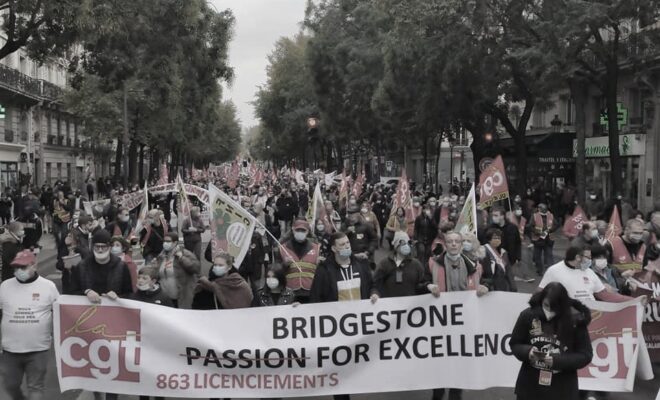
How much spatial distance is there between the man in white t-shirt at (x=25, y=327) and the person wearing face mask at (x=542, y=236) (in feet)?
37.4

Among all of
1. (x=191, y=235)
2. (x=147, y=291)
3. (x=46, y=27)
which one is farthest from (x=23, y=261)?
(x=46, y=27)

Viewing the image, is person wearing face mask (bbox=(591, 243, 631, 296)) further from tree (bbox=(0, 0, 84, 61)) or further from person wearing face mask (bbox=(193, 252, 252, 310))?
tree (bbox=(0, 0, 84, 61))

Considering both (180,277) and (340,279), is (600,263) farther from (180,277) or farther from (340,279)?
(180,277)

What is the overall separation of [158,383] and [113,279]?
1.03 meters

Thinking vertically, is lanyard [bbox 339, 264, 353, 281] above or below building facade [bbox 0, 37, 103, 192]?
below

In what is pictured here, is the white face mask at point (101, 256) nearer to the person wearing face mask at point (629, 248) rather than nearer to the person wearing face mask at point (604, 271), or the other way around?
the person wearing face mask at point (604, 271)

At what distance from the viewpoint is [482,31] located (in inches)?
909

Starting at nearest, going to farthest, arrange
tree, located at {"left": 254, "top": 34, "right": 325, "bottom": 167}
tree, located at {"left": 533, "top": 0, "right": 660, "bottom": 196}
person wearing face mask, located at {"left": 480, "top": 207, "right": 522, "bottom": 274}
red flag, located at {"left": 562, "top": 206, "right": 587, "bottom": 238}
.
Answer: person wearing face mask, located at {"left": 480, "top": 207, "right": 522, "bottom": 274}
red flag, located at {"left": 562, "top": 206, "right": 587, "bottom": 238}
tree, located at {"left": 533, "top": 0, "right": 660, "bottom": 196}
tree, located at {"left": 254, "top": 34, "right": 325, "bottom": 167}

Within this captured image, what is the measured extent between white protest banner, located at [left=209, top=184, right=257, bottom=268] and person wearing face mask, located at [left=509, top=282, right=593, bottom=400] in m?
4.75

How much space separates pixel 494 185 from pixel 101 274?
867cm

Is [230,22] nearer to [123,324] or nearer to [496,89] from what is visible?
[496,89]

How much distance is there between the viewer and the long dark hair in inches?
183

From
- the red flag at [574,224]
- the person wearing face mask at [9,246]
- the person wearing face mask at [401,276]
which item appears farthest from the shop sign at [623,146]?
the person wearing face mask at [401,276]

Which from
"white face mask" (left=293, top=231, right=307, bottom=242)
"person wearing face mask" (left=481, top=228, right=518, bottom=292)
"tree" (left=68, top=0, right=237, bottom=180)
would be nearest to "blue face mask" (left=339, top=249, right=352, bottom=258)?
"person wearing face mask" (left=481, top=228, right=518, bottom=292)
